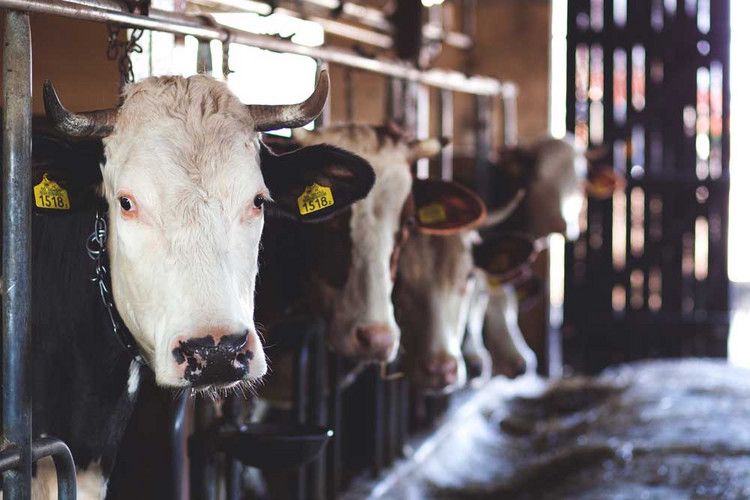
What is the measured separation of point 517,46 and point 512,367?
11.9 feet

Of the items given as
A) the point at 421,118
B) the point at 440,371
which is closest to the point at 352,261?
the point at 440,371

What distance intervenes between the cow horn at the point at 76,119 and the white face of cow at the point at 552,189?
160 inches

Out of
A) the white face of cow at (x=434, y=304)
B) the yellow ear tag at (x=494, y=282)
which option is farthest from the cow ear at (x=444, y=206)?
the yellow ear tag at (x=494, y=282)

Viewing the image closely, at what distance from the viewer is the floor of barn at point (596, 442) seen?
4.13 metres

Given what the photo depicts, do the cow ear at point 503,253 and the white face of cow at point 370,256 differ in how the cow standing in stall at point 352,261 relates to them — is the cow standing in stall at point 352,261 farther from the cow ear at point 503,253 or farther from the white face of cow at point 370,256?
the cow ear at point 503,253

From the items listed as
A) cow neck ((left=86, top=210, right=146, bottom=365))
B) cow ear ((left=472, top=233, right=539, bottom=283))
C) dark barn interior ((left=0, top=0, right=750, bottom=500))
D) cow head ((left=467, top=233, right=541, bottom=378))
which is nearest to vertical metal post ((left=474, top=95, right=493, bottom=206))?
dark barn interior ((left=0, top=0, right=750, bottom=500))

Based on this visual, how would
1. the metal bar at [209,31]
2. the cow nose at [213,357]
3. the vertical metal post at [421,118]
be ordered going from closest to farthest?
the cow nose at [213,357]
the metal bar at [209,31]
the vertical metal post at [421,118]

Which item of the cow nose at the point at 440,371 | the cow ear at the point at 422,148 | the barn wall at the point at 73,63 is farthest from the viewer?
the cow nose at the point at 440,371

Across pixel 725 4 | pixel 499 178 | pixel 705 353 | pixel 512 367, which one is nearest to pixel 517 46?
pixel 725 4

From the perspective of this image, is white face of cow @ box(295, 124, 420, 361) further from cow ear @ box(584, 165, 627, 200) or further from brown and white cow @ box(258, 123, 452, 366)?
cow ear @ box(584, 165, 627, 200)

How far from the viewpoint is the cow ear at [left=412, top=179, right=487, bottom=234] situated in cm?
345

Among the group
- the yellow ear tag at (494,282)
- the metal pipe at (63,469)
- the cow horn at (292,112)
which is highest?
the cow horn at (292,112)

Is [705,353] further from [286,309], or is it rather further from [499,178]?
[286,309]

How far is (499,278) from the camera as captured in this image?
4934 mm
